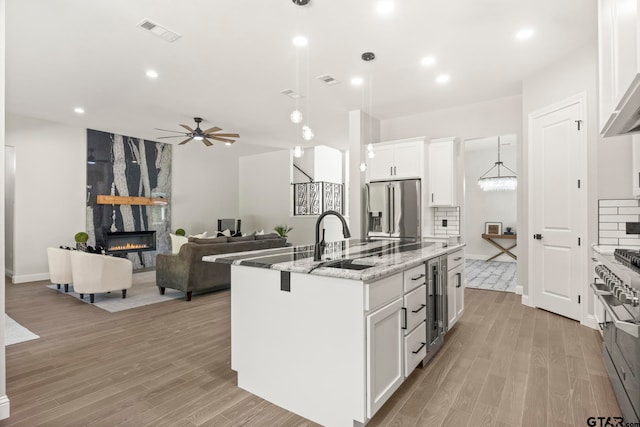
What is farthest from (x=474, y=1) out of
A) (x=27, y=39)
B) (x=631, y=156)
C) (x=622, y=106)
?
(x=27, y=39)

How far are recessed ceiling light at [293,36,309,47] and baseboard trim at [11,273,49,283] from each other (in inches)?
248

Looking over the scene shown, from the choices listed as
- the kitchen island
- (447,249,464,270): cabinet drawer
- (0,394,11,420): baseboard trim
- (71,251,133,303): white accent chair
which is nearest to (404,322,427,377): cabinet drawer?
the kitchen island

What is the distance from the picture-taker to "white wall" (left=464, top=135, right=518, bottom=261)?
8.52 m

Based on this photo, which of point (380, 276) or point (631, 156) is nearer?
point (380, 276)

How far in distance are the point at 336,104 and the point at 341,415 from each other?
4.66 meters

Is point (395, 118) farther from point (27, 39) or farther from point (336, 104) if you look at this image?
point (27, 39)

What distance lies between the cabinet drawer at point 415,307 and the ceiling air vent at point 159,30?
10.5 ft

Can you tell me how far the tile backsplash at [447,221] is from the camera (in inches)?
215

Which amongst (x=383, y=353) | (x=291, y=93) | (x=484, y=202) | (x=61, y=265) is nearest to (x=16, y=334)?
(x=61, y=265)

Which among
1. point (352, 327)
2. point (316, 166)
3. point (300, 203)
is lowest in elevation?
point (352, 327)

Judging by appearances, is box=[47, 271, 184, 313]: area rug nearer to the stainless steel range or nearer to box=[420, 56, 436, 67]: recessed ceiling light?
box=[420, 56, 436, 67]: recessed ceiling light

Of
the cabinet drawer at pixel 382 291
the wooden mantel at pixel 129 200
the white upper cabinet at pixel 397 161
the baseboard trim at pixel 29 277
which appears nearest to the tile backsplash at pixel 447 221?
the white upper cabinet at pixel 397 161

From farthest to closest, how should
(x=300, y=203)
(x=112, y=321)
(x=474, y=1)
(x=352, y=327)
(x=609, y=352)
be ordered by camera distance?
1. (x=300, y=203)
2. (x=112, y=321)
3. (x=474, y=1)
4. (x=609, y=352)
5. (x=352, y=327)

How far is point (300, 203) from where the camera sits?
9562 mm
